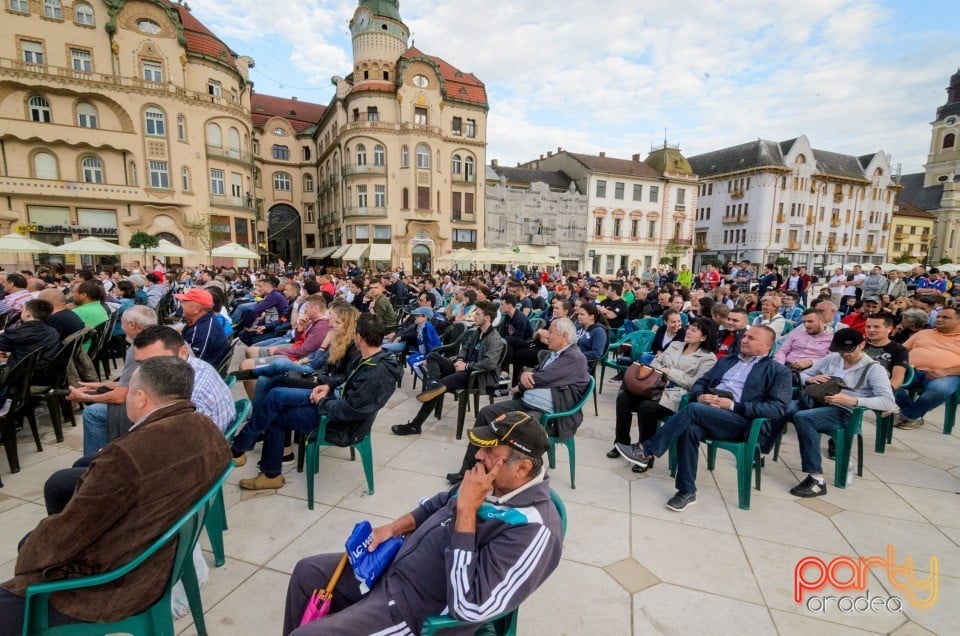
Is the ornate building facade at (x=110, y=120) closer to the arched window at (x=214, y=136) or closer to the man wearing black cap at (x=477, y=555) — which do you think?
the arched window at (x=214, y=136)

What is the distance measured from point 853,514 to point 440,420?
12.8 ft

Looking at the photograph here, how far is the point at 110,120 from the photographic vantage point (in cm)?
2498

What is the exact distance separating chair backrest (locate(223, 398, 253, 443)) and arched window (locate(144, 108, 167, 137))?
31.0 metres

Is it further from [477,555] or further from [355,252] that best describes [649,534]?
[355,252]

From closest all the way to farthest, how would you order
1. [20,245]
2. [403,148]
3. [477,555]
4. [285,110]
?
[477,555] → [20,245] → [403,148] → [285,110]

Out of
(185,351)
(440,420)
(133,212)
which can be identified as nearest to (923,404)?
(440,420)

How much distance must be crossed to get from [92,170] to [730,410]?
34306mm

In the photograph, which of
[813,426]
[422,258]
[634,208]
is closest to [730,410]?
[813,426]

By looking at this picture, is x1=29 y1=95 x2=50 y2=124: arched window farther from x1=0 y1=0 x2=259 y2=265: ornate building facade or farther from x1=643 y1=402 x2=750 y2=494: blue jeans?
x1=643 y1=402 x2=750 y2=494: blue jeans

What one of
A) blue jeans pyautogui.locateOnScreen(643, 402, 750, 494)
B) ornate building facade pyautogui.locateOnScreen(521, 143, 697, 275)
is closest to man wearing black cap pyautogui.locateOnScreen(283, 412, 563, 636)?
blue jeans pyautogui.locateOnScreen(643, 402, 750, 494)

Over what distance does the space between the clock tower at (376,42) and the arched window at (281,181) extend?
11724 mm

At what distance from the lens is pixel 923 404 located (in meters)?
4.84

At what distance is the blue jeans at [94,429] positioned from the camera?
3.16m

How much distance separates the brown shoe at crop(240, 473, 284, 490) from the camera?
3529 mm
